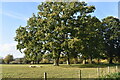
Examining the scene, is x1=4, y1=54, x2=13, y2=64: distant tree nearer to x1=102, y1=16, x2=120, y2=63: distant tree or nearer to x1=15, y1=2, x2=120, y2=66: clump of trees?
x1=15, y1=2, x2=120, y2=66: clump of trees

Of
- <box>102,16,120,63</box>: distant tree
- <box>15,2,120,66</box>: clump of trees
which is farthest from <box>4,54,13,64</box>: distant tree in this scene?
<box>102,16,120,63</box>: distant tree

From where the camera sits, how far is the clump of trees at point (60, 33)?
33.0 meters

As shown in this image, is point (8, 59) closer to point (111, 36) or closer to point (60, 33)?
point (111, 36)

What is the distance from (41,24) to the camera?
115 ft

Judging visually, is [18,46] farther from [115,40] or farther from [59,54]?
[115,40]

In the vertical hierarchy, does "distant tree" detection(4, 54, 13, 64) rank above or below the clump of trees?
below

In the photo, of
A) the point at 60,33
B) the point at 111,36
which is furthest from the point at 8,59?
the point at 60,33

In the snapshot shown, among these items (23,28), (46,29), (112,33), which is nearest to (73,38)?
(46,29)

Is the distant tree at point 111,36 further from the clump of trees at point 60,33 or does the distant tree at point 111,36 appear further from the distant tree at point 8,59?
the distant tree at point 8,59

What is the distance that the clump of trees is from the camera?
33.0 meters

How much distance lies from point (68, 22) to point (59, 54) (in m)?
5.61

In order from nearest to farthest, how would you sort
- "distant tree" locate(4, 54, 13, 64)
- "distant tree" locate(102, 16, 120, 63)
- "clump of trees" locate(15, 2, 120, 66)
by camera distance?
"clump of trees" locate(15, 2, 120, 66), "distant tree" locate(102, 16, 120, 63), "distant tree" locate(4, 54, 13, 64)

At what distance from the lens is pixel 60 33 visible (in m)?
32.7

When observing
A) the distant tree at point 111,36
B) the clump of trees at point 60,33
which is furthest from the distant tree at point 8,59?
the distant tree at point 111,36
